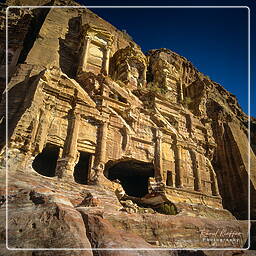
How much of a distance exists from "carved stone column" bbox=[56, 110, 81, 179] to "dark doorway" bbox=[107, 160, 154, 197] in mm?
4259

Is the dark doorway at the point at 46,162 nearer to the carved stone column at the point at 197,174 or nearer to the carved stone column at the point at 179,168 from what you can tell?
the carved stone column at the point at 179,168

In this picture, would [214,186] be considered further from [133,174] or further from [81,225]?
[81,225]

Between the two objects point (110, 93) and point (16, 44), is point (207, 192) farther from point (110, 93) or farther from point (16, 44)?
point (16, 44)

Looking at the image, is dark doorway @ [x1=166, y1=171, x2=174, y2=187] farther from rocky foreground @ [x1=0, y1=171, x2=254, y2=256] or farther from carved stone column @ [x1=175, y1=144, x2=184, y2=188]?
rocky foreground @ [x1=0, y1=171, x2=254, y2=256]

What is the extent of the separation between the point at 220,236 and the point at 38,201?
9.09 metres

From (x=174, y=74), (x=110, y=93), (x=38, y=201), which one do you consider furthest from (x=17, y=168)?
(x=174, y=74)

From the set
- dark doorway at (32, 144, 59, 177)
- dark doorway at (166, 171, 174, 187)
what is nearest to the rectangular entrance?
dark doorway at (32, 144, 59, 177)

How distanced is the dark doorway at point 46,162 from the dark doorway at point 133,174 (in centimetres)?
410

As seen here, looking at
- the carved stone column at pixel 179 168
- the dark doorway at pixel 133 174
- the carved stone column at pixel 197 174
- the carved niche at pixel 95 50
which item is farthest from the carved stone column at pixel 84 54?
the carved stone column at pixel 197 174

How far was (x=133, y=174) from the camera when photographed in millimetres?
20516

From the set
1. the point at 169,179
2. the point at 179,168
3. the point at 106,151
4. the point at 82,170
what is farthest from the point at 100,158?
the point at 179,168

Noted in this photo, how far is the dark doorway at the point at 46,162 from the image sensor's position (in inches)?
643

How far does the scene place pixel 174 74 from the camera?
31438mm

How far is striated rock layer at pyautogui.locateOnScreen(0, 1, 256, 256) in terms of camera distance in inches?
321
